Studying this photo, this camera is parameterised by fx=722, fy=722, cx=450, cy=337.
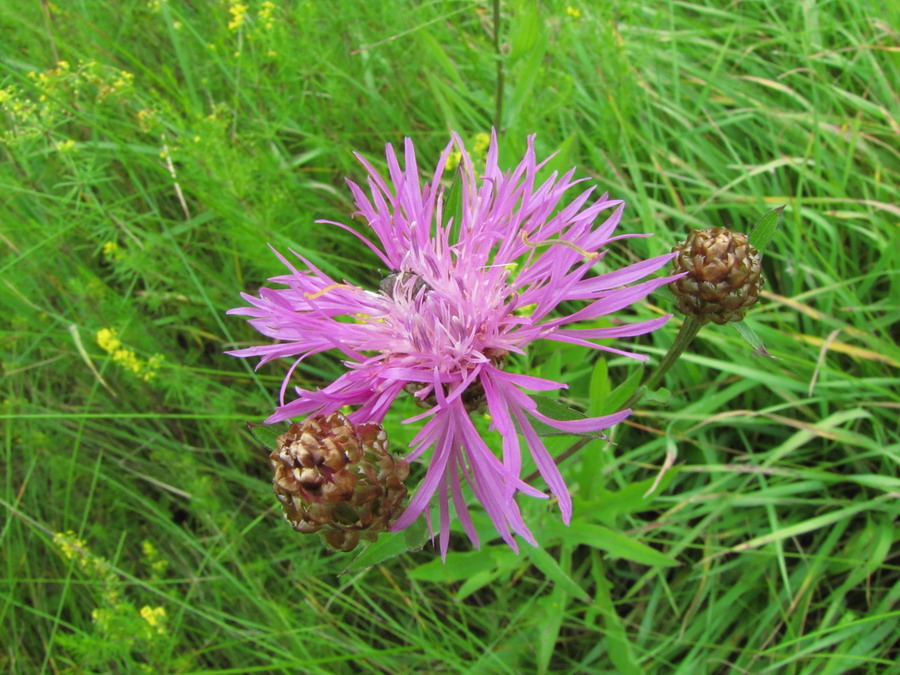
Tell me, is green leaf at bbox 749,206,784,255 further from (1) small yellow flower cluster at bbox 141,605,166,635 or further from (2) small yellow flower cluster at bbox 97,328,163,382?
(1) small yellow flower cluster at bbox 141,605,166,635

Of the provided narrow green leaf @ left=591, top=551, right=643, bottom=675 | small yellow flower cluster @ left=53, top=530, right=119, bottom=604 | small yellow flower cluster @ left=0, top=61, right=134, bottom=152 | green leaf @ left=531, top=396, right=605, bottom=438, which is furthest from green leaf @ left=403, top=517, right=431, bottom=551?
small yellow flower cluster @ left=0, top=61, right=134, bottom=152

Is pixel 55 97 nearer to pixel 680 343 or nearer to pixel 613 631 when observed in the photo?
pixel 680 343

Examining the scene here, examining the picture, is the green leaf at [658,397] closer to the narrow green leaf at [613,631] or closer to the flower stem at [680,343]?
the flower stem at [680,343]

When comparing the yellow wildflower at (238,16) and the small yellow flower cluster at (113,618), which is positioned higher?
the yellow wildflower at (238,16)

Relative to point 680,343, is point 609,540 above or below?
below

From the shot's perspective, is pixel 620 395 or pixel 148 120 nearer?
pixel 620 395

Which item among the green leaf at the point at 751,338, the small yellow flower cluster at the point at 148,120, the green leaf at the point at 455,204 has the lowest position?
the green leaf at the point at 751,338

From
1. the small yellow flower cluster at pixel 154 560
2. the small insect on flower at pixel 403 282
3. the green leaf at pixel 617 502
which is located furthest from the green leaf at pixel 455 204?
the small yellow flower cluster at pixel 154 560

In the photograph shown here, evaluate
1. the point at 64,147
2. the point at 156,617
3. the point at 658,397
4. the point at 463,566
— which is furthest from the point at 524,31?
the point at 156,617
